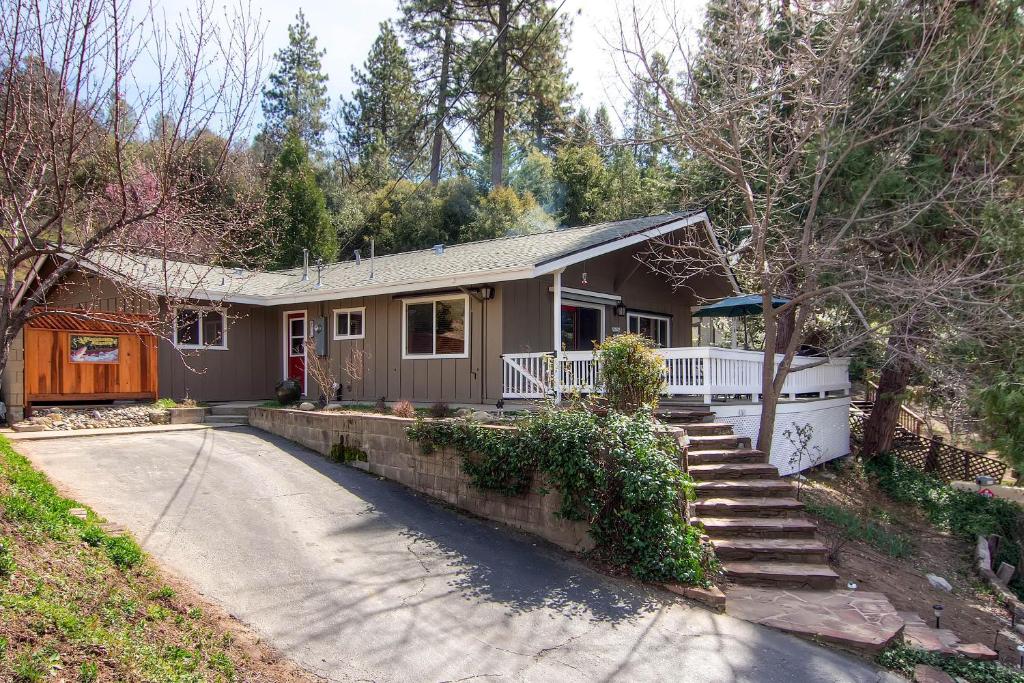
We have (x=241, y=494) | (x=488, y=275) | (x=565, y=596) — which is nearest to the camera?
(x=565, y=596)

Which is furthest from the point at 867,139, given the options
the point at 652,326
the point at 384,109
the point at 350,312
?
the point at 384,109

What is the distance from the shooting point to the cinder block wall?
1220 centimetres

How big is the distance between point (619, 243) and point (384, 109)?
95.8 feet

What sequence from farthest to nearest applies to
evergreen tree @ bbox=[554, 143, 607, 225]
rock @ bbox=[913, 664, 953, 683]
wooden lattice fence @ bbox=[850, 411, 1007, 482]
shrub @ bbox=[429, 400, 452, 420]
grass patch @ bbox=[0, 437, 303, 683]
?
evergreen tree @ bbox=[554, 143, 607, 225] < wooden lattice fence @ bbox=[850, 411, 1007, 482] < shrub @ bbox=[429, 400, 452, 420] < rock @ bbox=[913, 664, 953, 683] < grass patch @ bbox=[0, 437, 303, 683]

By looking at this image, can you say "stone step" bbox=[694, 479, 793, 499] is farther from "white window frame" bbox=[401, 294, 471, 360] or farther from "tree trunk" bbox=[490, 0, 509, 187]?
Answer: "tree trunk" bbox=[490, 0, 509, 187]

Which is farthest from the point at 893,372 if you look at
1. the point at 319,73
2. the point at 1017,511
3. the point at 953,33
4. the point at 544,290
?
the point at 319,73

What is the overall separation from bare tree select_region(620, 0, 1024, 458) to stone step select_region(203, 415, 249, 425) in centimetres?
889

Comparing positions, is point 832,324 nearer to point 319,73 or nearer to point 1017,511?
point 1017,511

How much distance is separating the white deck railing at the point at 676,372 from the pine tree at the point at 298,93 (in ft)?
→ 108

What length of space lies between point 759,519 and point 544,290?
20.1 feet

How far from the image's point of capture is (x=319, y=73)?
41125 mm

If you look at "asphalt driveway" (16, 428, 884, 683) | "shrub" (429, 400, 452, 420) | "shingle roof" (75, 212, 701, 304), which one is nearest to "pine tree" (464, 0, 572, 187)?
"shingle roof" (75, 212, 701, 304)

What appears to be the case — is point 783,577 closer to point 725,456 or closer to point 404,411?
point 725,456

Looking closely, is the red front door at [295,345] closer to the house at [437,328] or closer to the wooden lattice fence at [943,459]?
the house at [437,328]
